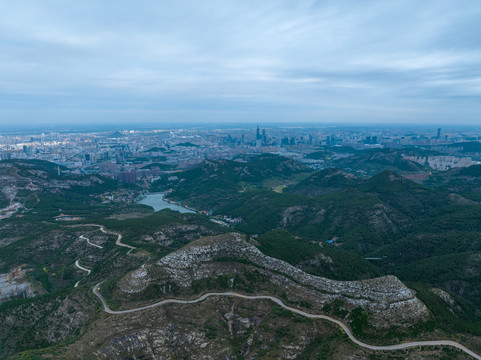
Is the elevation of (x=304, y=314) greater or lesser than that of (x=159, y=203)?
greater

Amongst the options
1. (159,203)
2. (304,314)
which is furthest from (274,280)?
(159,203)

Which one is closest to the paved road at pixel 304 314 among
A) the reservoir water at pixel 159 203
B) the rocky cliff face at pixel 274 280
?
the rocky cliff face at pixel 274 280

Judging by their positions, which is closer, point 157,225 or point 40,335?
point 40,335

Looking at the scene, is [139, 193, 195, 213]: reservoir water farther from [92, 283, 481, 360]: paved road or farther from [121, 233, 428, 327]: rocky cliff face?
[92, 283, 481, 360]: paved road

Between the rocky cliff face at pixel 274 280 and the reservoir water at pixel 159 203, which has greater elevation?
the rocky cliff face at pixel 274 280

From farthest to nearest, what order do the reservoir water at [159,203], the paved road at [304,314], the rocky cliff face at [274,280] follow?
the reservoir water at [159,203], the rocky cliff face at [274,280], the paved road at [304,314]

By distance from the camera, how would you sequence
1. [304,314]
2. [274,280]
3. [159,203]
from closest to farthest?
[304,314] < [274,280] < [159,203]

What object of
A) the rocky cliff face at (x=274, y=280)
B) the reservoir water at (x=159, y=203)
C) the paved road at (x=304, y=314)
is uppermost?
the rocky cliff face at (x=274, y=280)

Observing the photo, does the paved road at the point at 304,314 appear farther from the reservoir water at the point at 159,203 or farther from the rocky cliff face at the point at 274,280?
the reservoir water at the point at 159,203

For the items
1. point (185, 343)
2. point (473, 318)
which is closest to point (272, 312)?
point (185, 343)

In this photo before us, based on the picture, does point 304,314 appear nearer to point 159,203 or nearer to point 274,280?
point 274,280

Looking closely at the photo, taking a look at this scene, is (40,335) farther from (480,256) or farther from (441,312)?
(480,256)
